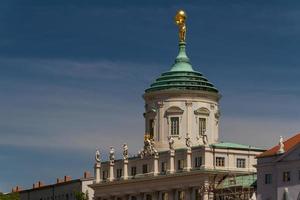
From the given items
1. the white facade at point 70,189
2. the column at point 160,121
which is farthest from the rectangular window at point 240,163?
the white facade at point 70,189

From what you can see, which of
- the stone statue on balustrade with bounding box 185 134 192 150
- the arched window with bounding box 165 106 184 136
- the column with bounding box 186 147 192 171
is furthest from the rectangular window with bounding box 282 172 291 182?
the arched window with bounding box 165 106 184 136

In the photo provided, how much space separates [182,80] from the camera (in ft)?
516

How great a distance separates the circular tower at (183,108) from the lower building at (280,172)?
2734cm

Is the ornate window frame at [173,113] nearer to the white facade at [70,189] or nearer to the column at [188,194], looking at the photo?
the column at [188,194]

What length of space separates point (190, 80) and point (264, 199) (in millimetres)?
34038

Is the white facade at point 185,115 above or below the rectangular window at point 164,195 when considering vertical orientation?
above

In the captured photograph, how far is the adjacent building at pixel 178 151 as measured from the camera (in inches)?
5674

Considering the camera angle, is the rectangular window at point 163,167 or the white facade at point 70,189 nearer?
the rectangular window at point 163,167

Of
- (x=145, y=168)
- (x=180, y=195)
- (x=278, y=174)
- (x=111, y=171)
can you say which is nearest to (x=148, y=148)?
(x=145, y=168)

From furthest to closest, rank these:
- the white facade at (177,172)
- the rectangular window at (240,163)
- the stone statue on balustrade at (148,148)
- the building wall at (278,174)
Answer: the stone statue on balustrade at (148,148)
the rectangular window at (240,163)
the white facade at (177,172)
the building wall at (278,174)

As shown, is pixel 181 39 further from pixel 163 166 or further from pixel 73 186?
pixel 73 186

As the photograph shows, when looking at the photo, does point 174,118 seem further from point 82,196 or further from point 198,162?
point 82,196

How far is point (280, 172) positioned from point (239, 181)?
1465 cm

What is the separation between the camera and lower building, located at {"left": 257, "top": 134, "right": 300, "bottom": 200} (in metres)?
123
